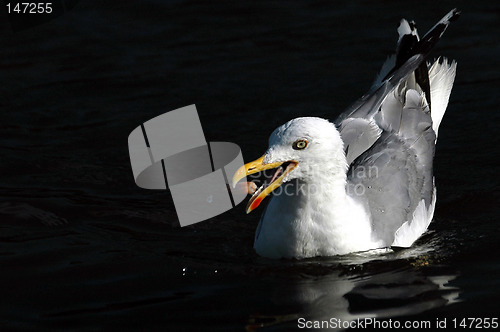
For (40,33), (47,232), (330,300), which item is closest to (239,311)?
(330,300)

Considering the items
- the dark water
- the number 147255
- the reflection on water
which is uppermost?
the number 147255

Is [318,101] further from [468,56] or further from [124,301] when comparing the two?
[124,301]

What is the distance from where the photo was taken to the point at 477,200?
816 cm

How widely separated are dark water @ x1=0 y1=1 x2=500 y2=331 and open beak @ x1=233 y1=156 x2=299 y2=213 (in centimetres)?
70

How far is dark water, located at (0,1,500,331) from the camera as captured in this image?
6391mm

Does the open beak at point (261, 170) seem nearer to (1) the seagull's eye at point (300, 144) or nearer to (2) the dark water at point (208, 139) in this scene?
(1) the seagull's eye at point (300, 144)

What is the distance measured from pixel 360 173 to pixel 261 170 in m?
1.49

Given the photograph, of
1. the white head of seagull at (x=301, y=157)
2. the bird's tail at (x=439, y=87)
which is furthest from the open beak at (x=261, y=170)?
the bird's tail at (x=439, y=87)

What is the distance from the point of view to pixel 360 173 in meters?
7.65

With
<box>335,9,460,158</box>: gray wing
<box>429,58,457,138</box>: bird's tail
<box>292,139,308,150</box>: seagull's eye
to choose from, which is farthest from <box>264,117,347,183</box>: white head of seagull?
<box>429,58,457,138</box>: bird's tail

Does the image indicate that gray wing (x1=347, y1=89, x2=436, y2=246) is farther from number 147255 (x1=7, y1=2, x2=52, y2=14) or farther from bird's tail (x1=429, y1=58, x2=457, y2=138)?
number 147255 (x1=7, y1=2, x2=52, y2=14)

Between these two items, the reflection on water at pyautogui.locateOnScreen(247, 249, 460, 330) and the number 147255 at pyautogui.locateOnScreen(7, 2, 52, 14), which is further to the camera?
the number 147255 at pyautogui.locateOnScreen(7, 2, 52, 14)

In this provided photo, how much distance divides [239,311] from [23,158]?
393cm

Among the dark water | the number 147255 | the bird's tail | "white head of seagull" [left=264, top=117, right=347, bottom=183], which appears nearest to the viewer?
the dark water
